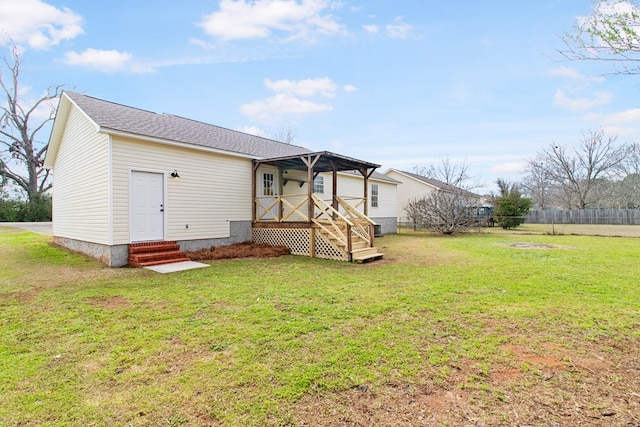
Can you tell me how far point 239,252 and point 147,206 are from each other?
2.67 metres

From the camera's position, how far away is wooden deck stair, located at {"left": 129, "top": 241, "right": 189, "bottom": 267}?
7867mm

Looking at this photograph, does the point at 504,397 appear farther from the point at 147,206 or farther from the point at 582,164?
the point at 582,164

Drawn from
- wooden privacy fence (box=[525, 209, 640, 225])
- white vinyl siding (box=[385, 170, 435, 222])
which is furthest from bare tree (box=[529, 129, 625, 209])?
white vinyl siding (box=[385, 170, 435, 222])

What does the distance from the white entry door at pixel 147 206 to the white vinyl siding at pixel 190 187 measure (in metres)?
0.15

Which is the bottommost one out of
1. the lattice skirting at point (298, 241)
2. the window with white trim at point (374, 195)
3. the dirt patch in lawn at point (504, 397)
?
the dirt patch in lawn at point (504, 397)

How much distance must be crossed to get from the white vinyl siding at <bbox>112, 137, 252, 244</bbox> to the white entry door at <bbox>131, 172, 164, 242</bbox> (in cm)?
15

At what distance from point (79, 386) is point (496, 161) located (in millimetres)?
40649

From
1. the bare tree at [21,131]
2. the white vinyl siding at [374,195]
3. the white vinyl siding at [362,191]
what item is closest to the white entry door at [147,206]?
the white vinyl siding at [362,191]

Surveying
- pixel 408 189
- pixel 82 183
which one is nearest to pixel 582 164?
pixel 408 189

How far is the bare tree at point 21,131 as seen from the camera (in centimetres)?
2500

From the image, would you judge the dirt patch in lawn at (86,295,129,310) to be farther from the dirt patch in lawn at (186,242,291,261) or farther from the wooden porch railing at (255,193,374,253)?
the wooden porch railing at (255,193,374,253)

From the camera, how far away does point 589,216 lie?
28062 mm

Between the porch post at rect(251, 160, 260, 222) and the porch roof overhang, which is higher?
the porch roof overhang

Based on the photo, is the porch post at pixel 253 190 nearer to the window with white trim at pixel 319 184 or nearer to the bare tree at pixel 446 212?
the window with white trim at pixel 319 184
